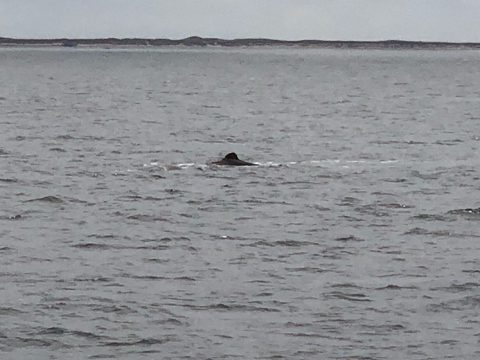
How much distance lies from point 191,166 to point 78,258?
15770 millimetres

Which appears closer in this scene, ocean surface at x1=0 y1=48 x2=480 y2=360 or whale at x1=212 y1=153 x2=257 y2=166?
ocean surface at x1=0 y1=48 x2=480 y2=360

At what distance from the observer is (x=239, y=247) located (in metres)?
25.0

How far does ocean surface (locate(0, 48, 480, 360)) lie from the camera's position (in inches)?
723

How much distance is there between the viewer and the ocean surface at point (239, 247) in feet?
60.3

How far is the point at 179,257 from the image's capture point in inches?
938

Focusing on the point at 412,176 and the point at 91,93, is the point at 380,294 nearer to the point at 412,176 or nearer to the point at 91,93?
the point at 412,176

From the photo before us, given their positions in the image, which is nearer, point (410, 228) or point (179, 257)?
point (179, 257)

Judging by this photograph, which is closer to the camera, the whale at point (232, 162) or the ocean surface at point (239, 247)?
the ocean surface at point (239, 247)

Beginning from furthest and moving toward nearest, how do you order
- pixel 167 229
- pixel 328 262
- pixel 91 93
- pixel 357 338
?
pixel 91 93
pixel 167 229
pixel 328 262
pixel 357 338

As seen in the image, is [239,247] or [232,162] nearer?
[239,247]

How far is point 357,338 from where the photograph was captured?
1830 cm

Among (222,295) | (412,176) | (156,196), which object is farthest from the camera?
(412,176)

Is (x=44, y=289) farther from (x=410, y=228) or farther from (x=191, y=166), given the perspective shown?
(x=191, y=166)

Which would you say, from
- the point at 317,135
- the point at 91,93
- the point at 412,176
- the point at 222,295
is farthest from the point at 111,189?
the point at 91,93
